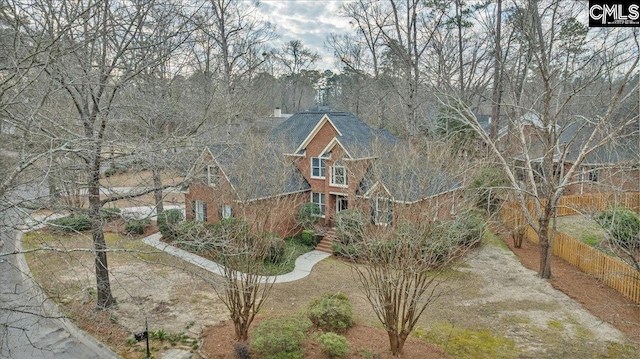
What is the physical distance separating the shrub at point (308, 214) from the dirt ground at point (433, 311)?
12.5 ft

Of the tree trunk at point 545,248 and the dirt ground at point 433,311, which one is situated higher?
the tree trunk at point 545,248

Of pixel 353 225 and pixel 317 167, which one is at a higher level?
pixel 317 167

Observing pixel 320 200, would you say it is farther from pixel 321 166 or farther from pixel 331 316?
pixel 331 316

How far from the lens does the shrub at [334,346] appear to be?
859cm

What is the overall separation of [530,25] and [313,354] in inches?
465

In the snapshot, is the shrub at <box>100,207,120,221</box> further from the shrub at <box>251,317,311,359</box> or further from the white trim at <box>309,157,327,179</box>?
the white trim at <box>309,157,327,179</box>

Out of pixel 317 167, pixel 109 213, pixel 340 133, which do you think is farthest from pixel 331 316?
pixel 340 133

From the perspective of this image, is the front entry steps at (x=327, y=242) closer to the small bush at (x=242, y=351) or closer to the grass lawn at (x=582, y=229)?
the small bush at (x=242, y=351)

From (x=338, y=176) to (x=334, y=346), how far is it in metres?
10.6

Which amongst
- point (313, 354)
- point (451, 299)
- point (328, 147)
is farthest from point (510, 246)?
point (313, 354)

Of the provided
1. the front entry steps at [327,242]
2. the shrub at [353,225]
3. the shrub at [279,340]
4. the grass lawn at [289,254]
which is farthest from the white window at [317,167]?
the shrub at [279,340]

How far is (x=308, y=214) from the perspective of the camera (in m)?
19.2

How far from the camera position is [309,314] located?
1039 cm

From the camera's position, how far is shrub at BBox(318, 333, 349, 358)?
28.2 ft
